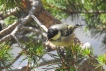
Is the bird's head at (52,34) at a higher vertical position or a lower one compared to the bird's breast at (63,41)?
higher

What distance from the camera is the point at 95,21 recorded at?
1244 mm

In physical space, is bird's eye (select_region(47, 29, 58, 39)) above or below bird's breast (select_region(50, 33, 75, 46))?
above

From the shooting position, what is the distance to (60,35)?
633mm

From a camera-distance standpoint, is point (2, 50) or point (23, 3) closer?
point (2, 50)

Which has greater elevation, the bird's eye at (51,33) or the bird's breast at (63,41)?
the bird's eye at (51,33)

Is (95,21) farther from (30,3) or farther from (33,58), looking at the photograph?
(33,58)

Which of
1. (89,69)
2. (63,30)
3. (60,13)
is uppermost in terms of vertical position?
(60,13)

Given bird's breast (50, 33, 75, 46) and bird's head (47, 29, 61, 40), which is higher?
bird's head (47, 29, 61, 40)

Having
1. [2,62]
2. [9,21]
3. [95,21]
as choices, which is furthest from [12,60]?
[95,21]

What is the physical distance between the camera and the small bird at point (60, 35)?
1.99 ft

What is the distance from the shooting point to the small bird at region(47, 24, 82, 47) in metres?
0.61

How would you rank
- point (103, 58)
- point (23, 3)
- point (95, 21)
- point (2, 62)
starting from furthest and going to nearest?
point (95, 21)
point (23, 3)
point (2, 62)
point (103, 58)

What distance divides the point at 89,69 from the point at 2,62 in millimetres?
236

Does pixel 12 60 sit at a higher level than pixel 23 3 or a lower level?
lower
